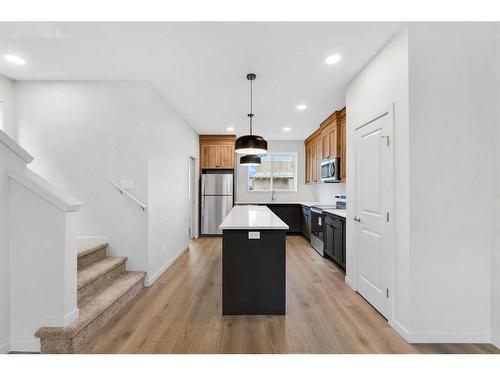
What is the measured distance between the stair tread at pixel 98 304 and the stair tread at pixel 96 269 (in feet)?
0.58

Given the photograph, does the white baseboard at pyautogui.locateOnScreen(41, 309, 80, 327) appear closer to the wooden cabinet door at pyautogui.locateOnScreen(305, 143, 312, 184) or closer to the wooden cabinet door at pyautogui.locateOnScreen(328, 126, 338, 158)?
the wooden cabinet door at pyautogui.locateOnScreen(328, 126, 338, 158)

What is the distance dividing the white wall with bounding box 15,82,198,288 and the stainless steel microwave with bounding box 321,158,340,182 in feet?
10.2

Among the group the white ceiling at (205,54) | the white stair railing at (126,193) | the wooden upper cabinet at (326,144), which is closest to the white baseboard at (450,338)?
the white ceiling at (205,54)

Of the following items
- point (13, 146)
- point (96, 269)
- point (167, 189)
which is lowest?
point (96, 269)

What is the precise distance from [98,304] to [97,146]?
189cm

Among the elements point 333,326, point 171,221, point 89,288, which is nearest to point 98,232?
point 89,288

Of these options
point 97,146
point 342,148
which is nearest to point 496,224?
point 342,148

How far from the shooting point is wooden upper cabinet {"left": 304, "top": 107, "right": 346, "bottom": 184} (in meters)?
4.42

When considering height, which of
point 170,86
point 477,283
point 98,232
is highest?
point 170,86

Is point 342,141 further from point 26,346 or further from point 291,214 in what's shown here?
point 26,346

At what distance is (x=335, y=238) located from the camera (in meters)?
4.03

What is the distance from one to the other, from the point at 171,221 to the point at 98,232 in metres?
1.20

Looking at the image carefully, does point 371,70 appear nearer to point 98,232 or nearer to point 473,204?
point 473,204
